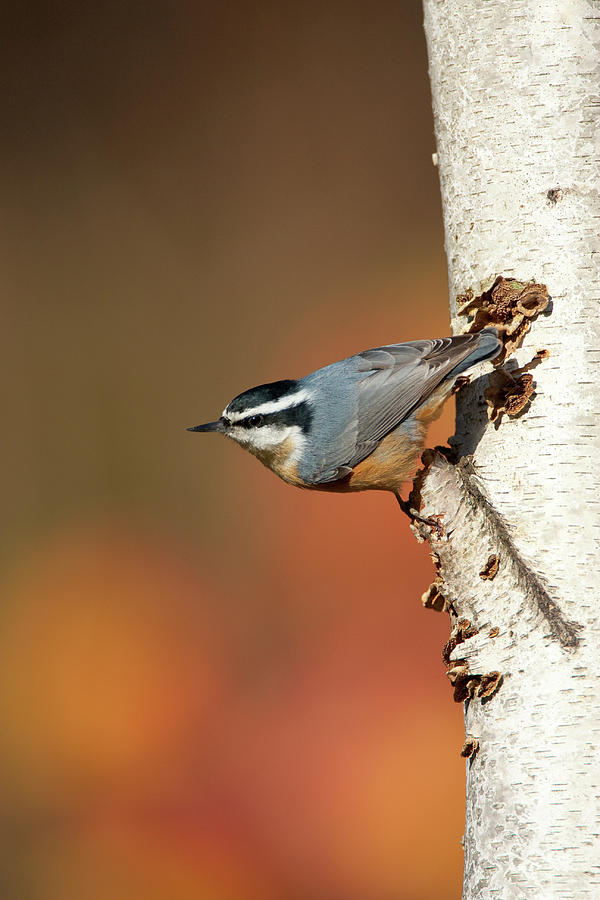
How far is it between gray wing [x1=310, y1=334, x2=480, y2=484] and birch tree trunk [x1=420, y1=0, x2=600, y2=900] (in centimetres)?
25

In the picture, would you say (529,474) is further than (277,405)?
No

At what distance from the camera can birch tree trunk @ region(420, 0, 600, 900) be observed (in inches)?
45.4

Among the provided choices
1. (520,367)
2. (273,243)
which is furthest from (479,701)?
(273,243)

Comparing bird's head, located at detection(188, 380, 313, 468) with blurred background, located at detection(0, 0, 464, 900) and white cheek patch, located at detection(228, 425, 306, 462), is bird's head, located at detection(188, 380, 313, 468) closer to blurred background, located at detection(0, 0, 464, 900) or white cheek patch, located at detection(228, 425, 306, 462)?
white cheek patch, located at detection(228, 425, 306, 462)

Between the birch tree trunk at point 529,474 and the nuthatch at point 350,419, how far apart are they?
273 mm

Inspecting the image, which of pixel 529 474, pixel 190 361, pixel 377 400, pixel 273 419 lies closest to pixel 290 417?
pixel 273 419

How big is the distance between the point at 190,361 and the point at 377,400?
194cm

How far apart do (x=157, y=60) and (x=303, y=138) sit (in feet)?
2.27

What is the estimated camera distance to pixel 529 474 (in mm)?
1318

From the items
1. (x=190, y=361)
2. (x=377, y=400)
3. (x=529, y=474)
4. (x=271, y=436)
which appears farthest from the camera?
(x=190, y=361)

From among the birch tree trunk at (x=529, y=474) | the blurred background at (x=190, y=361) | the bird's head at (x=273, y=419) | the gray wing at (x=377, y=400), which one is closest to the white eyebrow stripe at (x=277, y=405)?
the bird's head at (x=273, y=419)

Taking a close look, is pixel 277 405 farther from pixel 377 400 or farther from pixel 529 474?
pixel 529 474

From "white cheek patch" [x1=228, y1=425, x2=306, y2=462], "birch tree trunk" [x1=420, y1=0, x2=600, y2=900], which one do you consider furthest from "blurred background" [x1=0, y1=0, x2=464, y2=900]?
"birch tree trunk" [x1=420, y1=0, x2=600, y2=900]

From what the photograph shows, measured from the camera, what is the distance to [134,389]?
3613 millimetres
